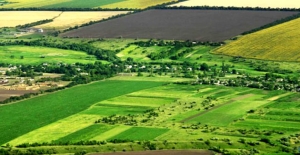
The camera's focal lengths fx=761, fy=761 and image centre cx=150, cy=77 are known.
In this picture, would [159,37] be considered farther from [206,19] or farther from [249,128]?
[249,128]

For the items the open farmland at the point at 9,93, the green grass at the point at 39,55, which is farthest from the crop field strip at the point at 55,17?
the open farmland at the point at 9,93

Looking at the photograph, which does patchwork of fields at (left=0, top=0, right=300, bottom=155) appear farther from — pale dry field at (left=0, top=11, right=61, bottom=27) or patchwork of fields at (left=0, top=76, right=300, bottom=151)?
pale dry field at (left=0, top=11, right=61, bottom=27)

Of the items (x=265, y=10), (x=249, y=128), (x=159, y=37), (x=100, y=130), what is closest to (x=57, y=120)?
(x=100, y=130)

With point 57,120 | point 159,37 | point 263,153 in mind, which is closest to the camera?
point 263,153

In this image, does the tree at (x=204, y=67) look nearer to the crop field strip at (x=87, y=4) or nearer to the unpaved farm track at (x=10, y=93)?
the unpaved farm track at (x=10, y=93)

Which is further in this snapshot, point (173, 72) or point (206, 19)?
point (206, 19)

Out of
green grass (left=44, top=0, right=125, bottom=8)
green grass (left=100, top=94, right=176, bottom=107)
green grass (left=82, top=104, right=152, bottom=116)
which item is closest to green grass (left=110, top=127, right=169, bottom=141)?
green grass (left=82, top=104, right=152, bottom=116)
